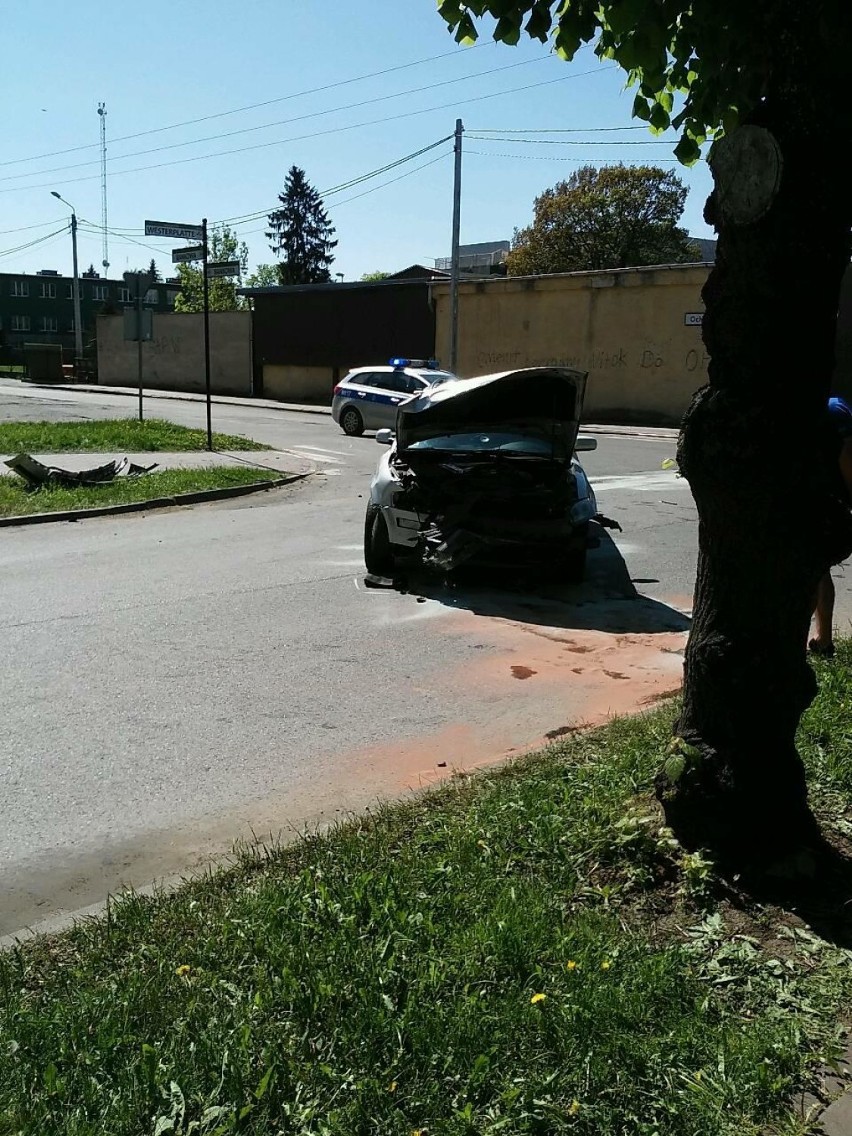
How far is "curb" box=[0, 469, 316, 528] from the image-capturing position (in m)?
11.8

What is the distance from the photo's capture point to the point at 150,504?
13.0 metres

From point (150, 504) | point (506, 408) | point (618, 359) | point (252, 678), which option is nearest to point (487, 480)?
point (506, 408)

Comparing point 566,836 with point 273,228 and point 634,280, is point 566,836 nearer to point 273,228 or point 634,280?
point 634,280

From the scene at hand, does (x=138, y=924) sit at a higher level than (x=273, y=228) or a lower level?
lower

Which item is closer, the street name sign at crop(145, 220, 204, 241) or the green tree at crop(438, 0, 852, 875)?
the green tree at crop(438, 0, 852, 875)

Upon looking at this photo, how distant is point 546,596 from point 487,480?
108 cm

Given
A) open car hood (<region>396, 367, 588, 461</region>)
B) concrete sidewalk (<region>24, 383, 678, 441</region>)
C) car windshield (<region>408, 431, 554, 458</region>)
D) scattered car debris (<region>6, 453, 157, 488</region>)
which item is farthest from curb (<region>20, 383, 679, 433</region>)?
car windshield (<region>408, 431, 554, 458</region>)

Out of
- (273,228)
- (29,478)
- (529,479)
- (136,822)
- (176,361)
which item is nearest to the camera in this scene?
(136,822)

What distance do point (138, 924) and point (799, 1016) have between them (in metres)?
1.97

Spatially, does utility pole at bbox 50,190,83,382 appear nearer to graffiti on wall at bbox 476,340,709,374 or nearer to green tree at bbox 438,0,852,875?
graffiti on wall at bbox 476,340,709,374

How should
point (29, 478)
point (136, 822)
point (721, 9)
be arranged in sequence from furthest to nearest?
point (29, 478)
point (136, 822)
point (721, 9)

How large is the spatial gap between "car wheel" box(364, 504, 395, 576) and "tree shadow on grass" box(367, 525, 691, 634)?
6.2 inches

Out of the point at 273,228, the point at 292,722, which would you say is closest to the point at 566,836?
the point at 292,722

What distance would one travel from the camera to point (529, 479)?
858cm
